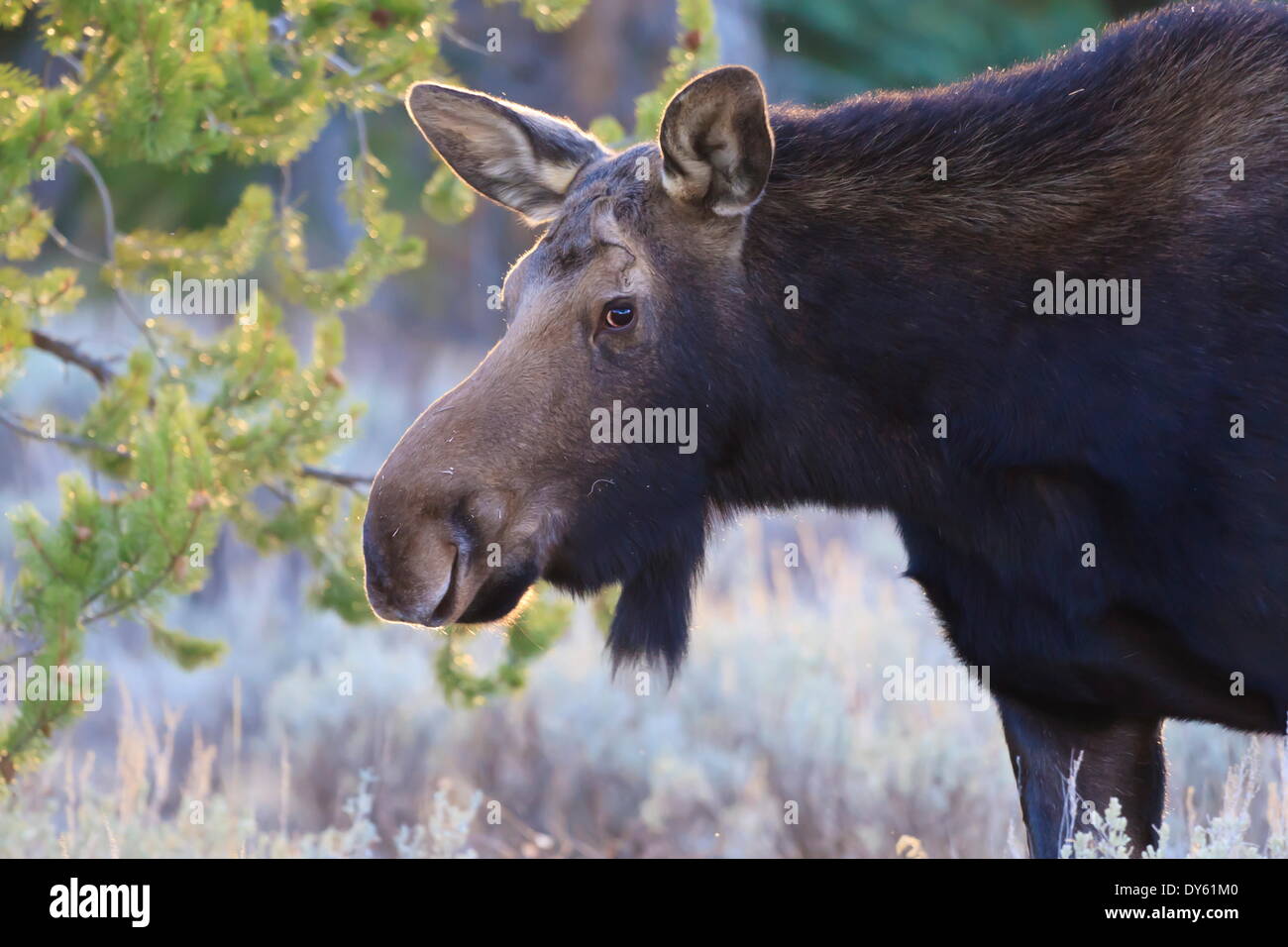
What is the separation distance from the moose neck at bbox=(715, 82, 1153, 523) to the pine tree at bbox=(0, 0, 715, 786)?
5.25ft

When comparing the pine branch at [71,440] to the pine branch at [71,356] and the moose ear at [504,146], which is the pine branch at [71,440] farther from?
the moose ear at [504,146]

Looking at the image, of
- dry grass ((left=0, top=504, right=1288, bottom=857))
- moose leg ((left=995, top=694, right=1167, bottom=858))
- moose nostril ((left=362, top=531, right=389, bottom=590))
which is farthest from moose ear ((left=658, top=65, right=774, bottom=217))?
dry grass ((left=0, top=504, right=1288, bottom=857))

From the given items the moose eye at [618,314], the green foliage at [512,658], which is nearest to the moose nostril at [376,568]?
the moose eye at [618,314]

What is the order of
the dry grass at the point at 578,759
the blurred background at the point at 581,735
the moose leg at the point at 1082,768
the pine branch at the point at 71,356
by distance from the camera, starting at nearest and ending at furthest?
1. the moose leg at the point at 1082,768
2. the pine branch at the point at 71,356
3. the dry grass at the point at 578,759
4. the blurred background at the point at 581,735

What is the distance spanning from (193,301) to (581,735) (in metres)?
2.96

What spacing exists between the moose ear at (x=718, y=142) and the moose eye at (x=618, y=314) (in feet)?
0.95

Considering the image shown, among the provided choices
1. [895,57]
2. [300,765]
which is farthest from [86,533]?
[895,57]

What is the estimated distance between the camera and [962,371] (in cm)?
359

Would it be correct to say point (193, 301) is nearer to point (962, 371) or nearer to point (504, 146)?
point (504, 146)

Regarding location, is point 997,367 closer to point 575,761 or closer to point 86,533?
point 86,533

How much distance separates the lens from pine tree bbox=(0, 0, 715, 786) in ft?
13.8

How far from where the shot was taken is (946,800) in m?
6.36

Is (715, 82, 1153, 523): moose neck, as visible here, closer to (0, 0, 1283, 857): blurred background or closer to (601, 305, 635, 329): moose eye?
(601, 305, 635, 329): moose eye

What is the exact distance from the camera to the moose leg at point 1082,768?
3.96 metres
